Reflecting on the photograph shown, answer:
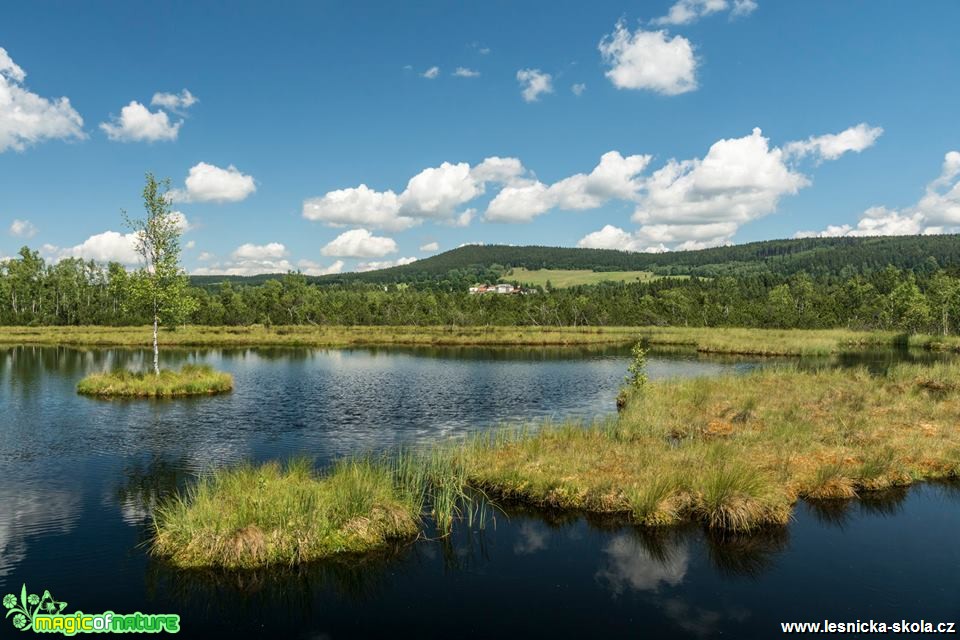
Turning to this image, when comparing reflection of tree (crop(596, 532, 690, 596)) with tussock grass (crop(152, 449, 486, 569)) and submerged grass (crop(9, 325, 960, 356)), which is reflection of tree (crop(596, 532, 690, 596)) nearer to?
tussock grass (crop(152, 449, 486, 569))

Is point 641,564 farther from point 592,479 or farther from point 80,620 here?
point 80,620

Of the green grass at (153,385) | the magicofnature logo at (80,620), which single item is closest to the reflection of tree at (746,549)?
the magicofnature logo at (80,620)

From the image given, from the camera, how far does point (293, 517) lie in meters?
16.0

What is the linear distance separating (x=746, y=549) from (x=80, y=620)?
675 inches

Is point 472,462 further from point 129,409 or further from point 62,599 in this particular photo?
point 129,409

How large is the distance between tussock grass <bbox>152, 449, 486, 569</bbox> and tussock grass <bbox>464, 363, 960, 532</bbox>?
365cm

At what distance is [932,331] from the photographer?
113875 millimetres

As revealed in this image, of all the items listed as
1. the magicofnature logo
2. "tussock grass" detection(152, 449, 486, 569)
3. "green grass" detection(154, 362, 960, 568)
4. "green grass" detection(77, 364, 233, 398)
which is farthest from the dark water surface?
"green grass" detection(77, 364, 233, 398)

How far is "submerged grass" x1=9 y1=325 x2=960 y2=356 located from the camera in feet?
279

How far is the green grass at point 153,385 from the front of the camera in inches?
1602

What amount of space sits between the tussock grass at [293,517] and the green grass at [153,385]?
24.6 meters

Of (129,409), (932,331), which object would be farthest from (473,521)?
(932,331)

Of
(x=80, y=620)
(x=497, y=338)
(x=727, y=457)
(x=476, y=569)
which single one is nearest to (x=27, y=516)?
(x=80, y=620)

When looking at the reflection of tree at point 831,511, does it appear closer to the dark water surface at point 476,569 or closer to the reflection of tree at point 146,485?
the dark water surface at point 476,569
